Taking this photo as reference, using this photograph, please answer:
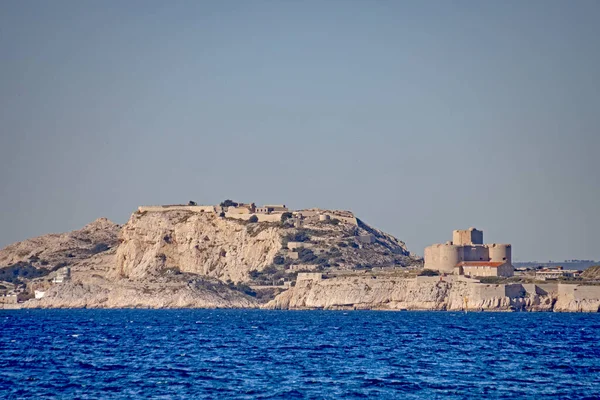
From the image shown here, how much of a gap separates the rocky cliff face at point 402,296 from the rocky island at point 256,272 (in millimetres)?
132

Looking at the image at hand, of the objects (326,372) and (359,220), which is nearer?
(326,372)

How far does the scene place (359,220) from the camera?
626 ft

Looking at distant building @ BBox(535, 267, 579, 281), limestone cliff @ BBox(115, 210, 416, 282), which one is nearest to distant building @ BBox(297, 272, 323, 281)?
limestone cliff @ BBox(115, 210, 416, 282)

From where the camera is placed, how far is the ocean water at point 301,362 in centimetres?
4341

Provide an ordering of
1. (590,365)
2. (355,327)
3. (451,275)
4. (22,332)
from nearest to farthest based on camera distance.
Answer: (590,365)
(22,332)
(355,327)
(451,275)

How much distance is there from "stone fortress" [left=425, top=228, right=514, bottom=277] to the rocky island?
5.48 feet

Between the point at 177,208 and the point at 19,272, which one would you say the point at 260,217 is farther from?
the point at 19,272

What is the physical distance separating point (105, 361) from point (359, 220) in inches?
5406

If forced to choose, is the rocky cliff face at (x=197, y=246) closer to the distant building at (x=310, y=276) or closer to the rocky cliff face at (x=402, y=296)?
the distant building at (x=310, y=276)

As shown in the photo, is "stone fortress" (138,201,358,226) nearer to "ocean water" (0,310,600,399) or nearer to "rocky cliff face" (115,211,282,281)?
"rocky cliff face" (115,211,282,281)

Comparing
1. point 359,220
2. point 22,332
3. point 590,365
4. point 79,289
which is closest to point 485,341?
point 590,365

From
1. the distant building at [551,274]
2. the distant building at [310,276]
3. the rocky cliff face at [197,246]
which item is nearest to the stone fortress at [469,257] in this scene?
the distant building at [551,274]

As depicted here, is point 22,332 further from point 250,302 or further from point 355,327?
point 250,302

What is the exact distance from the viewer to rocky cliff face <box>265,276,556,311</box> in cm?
12606
